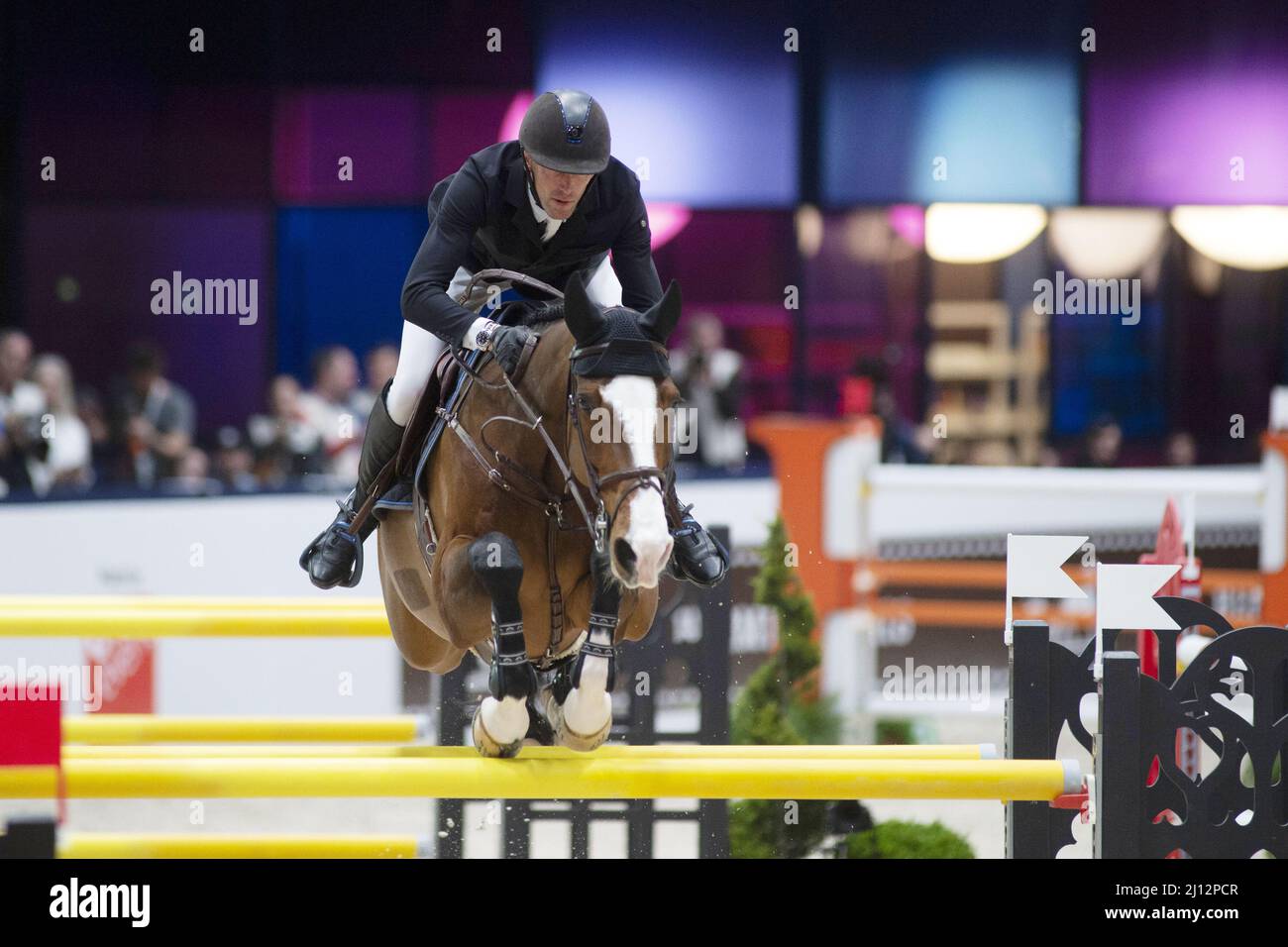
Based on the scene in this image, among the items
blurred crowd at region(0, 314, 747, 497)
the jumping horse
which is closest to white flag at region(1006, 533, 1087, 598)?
the jumping horse

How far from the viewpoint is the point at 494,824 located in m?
5.93

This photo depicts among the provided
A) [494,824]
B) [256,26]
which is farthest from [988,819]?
[256,26]

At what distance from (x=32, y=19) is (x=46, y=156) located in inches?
26.3

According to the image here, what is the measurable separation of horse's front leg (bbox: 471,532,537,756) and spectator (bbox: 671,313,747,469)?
4760 millimetres

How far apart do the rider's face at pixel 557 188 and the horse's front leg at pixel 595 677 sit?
728 millimetres

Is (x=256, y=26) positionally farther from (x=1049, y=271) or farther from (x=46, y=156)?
(x=1049, y=271)

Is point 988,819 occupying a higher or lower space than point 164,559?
lower

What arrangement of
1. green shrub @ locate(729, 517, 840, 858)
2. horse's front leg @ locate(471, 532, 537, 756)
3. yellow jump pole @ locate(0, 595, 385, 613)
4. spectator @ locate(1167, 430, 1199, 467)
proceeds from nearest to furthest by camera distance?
horse's front leg @ locate(471, 532, 537, 756) < yellow jump pole @ locate(0, 595, 385, 613) < green shrub @ locate(729, 517, 840, 858) < spectator @ locate(1167, 430, 1199, 467)

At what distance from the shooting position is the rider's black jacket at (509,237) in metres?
3.28

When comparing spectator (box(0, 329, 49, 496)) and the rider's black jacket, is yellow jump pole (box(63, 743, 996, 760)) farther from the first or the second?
spectator (box(0, 329, 49, 496))

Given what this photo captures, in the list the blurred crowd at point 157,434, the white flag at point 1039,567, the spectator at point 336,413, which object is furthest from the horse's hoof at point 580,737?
the spectator at point 336,413

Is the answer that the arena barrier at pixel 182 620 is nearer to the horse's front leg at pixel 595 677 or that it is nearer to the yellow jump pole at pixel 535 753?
the yellow jump pole at pixel 535 753

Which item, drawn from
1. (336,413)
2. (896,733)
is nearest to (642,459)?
(896,733)

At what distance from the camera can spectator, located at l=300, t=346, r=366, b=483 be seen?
7.01m
